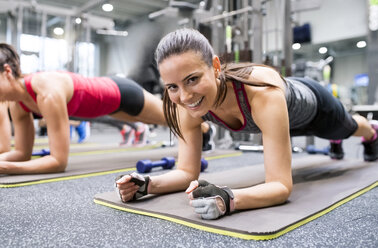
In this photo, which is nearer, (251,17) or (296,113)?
(296,113)

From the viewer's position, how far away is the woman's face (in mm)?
929

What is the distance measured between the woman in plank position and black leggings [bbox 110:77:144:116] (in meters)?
1.18

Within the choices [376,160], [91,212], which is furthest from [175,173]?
[376,160]

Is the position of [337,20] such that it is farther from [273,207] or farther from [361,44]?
[273,207]

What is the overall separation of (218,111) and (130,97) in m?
1.32

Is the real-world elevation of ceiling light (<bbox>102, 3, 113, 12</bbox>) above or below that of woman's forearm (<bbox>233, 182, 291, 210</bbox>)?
above

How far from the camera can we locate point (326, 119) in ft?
5.29

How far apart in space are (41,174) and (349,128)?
1.73 m

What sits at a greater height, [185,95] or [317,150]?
[185,95]

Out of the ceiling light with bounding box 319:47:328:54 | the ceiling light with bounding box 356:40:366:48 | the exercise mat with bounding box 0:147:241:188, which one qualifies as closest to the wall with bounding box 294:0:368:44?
the ceiling light with bounding box 319:47:328:54

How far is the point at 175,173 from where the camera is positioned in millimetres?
1333

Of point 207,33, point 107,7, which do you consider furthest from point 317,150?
point 107,7

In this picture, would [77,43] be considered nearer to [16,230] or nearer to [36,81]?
[36,81]

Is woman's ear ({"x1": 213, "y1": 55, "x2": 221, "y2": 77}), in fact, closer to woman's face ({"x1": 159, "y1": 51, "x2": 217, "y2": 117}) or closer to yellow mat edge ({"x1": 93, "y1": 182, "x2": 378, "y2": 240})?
woman's face ({"x1": 159, "y1": 51, "x2": 217, "y2": 117})
